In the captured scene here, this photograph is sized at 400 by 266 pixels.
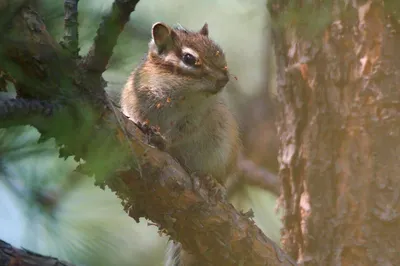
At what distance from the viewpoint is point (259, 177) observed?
444cm

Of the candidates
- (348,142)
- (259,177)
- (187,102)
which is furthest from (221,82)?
(259,177)

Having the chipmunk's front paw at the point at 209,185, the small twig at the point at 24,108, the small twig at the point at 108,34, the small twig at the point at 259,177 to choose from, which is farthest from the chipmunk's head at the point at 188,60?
the small twig at the point at 259,177

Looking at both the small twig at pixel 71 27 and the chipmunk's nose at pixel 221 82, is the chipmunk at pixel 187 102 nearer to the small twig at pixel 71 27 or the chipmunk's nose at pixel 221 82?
the chipmunk's nose at pixel 221 82

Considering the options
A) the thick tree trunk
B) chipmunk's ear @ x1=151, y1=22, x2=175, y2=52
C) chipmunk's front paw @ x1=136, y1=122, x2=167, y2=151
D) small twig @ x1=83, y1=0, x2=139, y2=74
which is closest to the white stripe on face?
chipmunk's ear @ x1=151, y1=22, x2=175, y2=52

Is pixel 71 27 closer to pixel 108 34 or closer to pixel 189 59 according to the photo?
pixel 108 34

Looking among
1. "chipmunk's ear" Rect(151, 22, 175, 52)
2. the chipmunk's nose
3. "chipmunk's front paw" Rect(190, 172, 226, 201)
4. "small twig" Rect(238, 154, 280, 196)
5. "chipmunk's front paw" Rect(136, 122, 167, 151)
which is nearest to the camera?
"chipmunk's front paw" Rect(136, 122, 167, 151)

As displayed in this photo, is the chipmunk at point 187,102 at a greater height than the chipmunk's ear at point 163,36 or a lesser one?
lesser

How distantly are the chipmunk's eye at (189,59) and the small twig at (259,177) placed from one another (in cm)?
136

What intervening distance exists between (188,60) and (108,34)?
1.32 metres

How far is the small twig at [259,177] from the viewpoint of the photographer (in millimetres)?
4387

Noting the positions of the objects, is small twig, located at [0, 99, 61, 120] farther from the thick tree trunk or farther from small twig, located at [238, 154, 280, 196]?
small twig, located at [238, 154, 280, 196]

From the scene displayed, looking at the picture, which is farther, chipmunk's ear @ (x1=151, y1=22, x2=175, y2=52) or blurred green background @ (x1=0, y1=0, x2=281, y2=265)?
chipmunk's ear @ (x1=151, y1=22, x2=175, y2=52)

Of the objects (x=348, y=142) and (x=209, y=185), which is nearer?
(x=209, y=185)

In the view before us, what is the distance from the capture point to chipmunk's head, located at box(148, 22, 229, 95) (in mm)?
2969
